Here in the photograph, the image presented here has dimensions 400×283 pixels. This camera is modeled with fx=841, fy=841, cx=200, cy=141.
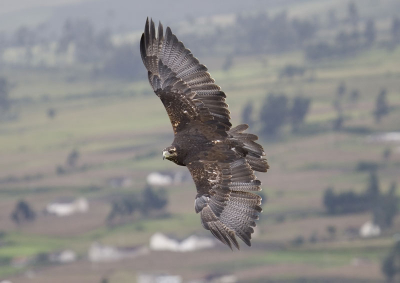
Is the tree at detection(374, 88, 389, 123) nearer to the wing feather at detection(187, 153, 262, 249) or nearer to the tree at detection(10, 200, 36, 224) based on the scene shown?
the tree at detection(10, 200, 36, 224)

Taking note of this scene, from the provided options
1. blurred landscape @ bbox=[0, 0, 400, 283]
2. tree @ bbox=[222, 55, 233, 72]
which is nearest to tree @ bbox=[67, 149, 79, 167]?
blurred landscape @ bbox=[0, 0, 400, 283]

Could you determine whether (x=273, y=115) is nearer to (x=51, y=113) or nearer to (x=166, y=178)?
(x=166, y=178)

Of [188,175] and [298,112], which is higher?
→ [298,112]

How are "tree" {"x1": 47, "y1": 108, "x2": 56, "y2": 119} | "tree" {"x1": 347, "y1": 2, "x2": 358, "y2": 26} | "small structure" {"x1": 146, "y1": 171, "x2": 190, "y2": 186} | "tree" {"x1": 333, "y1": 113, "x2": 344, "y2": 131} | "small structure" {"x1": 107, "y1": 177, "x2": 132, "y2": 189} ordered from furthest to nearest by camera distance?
1. "tree" {"x1": 347, "y1": 2, "x2": 358, "y2": 26}
2. "tree" {"x1": 47, "y1": 108, "x2": 56, "y2": 119}
3. "tree" {"x1": 333, "y1": 113, "x2": 344, "y2": 131}
4. "small structure" {"x1": 146, "y1": 171, "x2": 190, "y2": 186}
5. "small structure" {"x1": 107, "y1": 177, "x2": 132, "y2": 189}

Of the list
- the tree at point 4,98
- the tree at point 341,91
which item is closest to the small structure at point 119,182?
the tree at point 341,91

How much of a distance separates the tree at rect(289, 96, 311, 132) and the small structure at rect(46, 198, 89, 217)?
108 ft

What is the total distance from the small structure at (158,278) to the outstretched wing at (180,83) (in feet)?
167

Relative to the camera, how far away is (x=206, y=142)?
16.2 m

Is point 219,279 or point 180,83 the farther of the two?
point 219,279

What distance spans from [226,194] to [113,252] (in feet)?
196

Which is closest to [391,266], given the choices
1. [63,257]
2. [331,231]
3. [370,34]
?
[331,231]

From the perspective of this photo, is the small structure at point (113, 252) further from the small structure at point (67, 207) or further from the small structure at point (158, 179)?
the small structure at point (158, 179)

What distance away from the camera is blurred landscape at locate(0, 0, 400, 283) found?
2749 inches

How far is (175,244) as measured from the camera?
7450 centimetres
